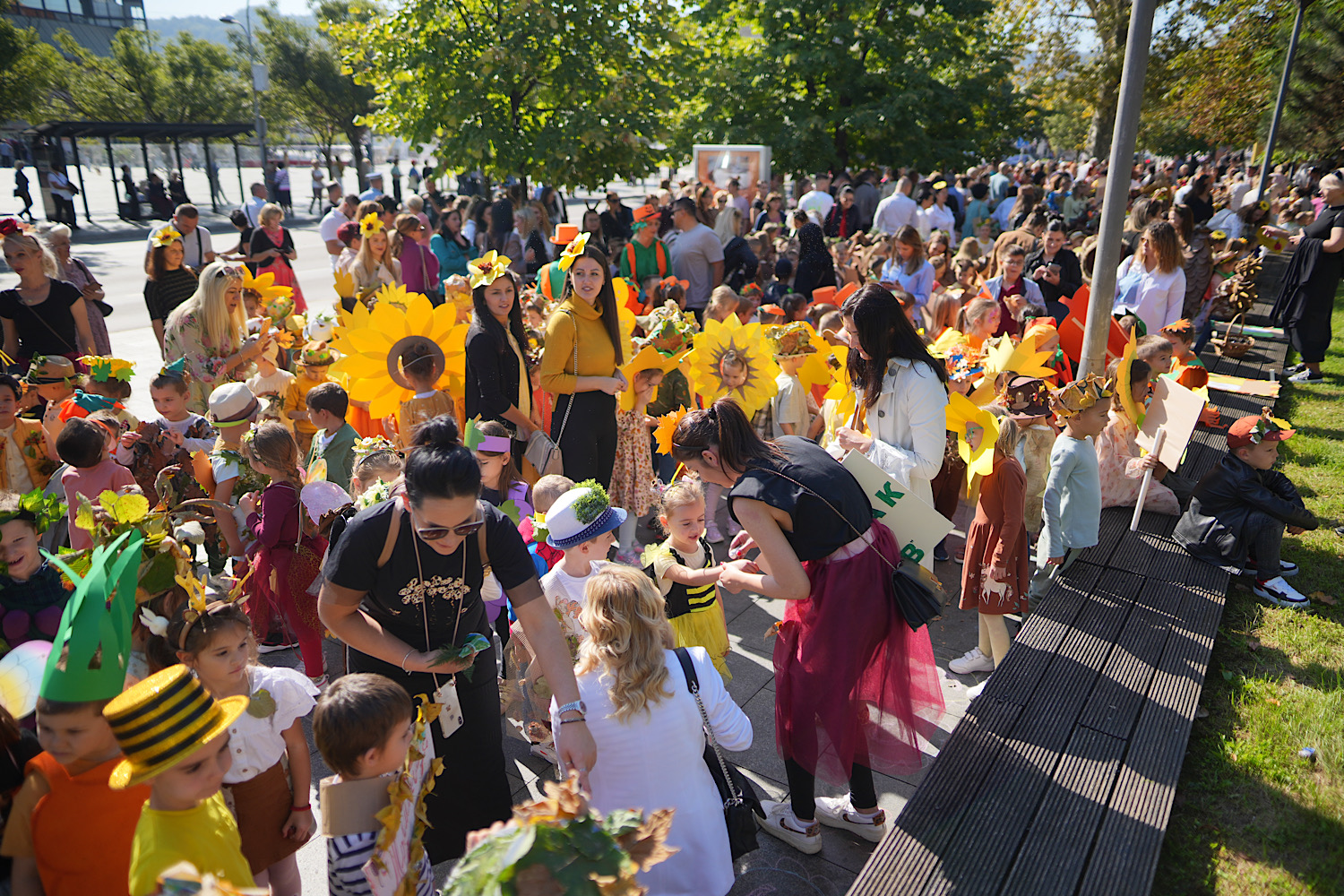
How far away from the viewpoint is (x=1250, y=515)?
480cm

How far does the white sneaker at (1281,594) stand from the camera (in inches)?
188

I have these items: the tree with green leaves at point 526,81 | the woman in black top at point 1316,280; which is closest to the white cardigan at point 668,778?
the tree with green leaves at point 526,81

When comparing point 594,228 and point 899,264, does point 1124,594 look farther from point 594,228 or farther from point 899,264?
point 594,228

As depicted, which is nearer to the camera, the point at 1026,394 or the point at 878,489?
the point at 878,489

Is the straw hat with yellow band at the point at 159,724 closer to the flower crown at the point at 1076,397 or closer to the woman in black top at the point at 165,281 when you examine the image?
the flower crown at the point at 1076,397

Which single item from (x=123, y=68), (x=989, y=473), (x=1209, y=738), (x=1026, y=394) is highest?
(x=123, y=68)

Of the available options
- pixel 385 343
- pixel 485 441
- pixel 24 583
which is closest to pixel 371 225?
pixel 385 343

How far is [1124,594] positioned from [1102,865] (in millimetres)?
2017

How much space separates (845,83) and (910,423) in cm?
2040

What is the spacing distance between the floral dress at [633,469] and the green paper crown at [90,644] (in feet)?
11.4

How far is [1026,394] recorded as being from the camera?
441cm

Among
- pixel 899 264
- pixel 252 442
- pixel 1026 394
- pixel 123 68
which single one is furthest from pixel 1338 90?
pixel 123 68

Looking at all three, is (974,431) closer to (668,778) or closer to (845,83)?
(668,778)

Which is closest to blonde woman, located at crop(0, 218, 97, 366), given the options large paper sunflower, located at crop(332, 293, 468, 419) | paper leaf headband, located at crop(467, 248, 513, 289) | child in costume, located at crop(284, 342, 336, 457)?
child in costume, located at crop(284, 342, 336, 457)
